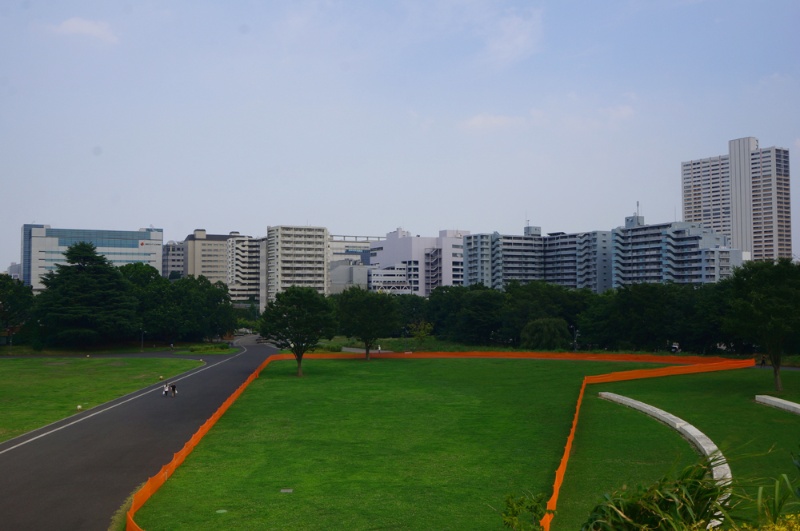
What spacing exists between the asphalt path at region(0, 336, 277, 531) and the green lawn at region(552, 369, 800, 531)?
58.0 feet

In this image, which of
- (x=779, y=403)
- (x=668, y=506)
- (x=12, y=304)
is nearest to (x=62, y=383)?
(x=12, y=304)

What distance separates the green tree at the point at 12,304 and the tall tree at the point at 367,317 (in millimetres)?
59474

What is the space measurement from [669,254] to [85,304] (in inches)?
5804

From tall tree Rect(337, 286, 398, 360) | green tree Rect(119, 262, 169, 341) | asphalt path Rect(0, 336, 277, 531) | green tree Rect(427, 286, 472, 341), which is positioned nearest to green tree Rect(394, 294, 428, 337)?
Answer: green tree Rect(427, 286, 472, 341)

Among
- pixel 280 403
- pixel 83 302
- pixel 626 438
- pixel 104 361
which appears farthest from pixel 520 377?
pixel 83 302

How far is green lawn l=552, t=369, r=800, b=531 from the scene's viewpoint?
25.7m

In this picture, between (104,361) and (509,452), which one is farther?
(104,361)

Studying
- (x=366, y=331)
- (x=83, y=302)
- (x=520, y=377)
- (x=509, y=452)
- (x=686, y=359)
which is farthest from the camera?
(x=83, y=302)

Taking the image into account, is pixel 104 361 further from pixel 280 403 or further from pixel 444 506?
pixel 444 506

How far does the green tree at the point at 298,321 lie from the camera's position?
71.6m

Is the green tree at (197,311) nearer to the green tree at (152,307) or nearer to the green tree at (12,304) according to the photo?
the green tree at (152,307)

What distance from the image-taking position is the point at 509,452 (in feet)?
105

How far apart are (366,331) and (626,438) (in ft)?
183

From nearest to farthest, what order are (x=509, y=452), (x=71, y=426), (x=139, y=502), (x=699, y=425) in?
(x=139, y=502)
(x=509, y=452)
(x=699, y=425)
(x=71, y=426)
